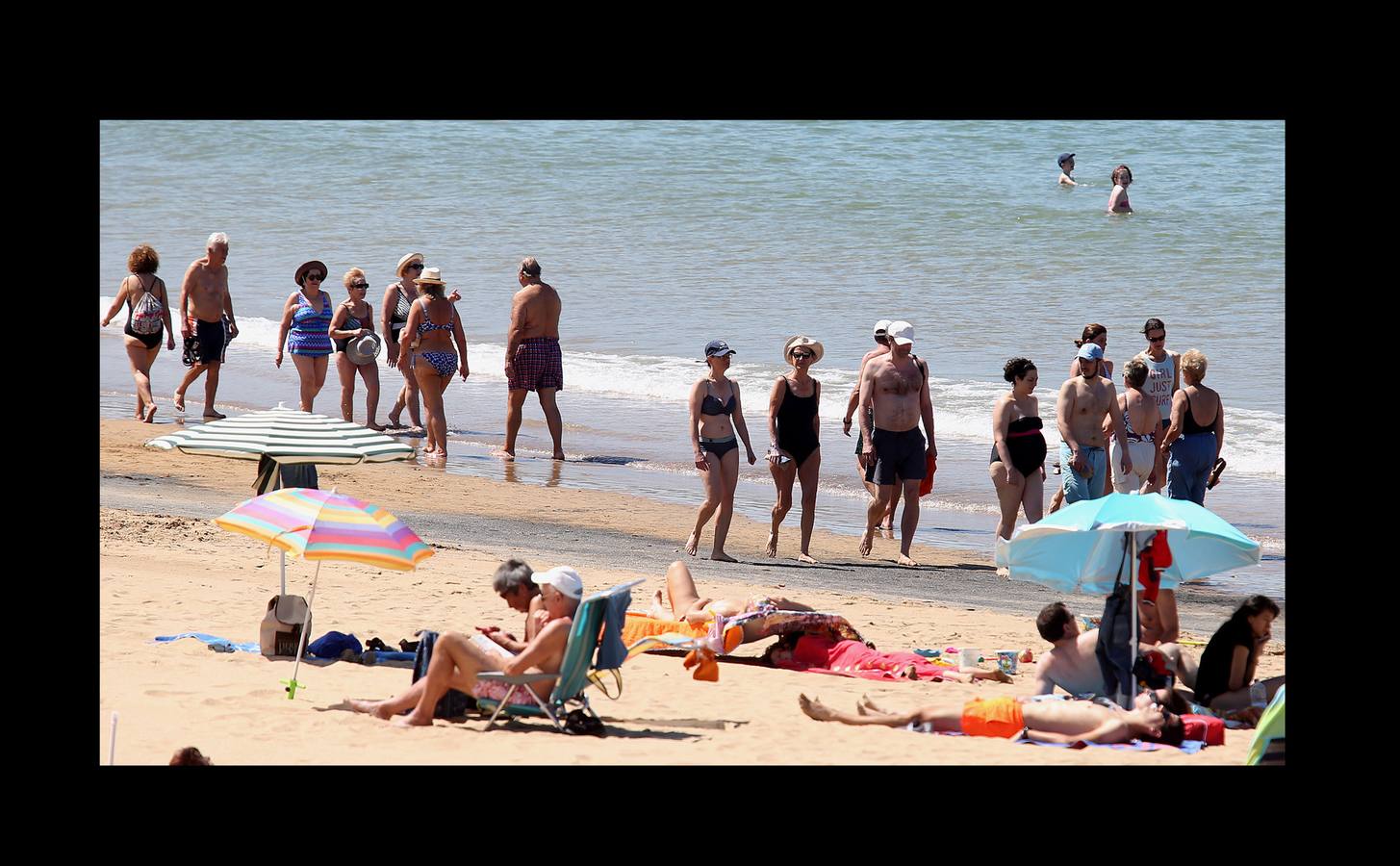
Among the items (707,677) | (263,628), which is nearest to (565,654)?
(707,677)

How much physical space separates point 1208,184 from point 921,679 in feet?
68.3

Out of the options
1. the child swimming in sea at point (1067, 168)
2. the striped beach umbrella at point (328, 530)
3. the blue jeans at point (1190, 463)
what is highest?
the child swimming in sea at point (1067, 168)

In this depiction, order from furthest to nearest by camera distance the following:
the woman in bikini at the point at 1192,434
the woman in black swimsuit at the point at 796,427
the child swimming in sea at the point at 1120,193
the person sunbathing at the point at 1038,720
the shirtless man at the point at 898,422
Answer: the child swimming in sea at the point at 1120,193, the shirtless man at the point at 898,422, the woman in bikini at the point at 1192,434, the woman in black swimsuit at the point at 796,427, the person sunbathing at the point at 1038,720

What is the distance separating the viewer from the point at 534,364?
1343 cm

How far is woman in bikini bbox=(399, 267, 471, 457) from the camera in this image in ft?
43.7

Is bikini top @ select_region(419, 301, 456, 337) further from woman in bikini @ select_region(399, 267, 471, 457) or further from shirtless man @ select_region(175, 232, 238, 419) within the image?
shirtless man @ select_region(175, 232, 238, 419)

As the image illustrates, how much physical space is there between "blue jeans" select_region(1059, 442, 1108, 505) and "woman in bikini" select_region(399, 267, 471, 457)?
17.0 ft

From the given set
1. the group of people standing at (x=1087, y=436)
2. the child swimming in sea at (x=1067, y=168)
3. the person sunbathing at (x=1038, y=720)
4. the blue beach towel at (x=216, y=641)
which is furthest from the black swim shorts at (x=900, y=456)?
the child swimming in sea at (x=1067, y=168)

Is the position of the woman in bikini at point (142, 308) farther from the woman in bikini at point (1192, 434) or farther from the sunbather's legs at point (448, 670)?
the woman in bikini at point (1192, 434)

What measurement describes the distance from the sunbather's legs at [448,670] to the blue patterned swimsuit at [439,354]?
6777mm

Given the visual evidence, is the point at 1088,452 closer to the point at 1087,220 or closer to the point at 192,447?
the point at 192,447

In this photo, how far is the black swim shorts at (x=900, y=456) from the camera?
10.6 meters
